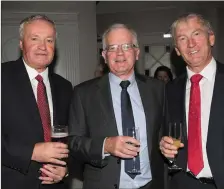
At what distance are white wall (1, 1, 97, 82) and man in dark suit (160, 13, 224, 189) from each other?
2962 mm

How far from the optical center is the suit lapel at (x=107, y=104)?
249 cm

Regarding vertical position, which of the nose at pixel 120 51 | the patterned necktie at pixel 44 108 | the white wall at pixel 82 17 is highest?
the white wall at pixel 82 17

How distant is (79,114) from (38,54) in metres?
0.55

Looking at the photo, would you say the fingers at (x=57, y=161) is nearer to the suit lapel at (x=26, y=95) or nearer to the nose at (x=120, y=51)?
the suit lapel at (x=26, y=95)

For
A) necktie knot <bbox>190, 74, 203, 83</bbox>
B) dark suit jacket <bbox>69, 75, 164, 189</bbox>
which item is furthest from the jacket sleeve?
necktie knot <bbox>190, 74, 203, 83</bbox>

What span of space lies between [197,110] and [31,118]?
4.03 ft

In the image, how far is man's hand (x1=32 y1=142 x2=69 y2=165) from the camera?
223 centimetres

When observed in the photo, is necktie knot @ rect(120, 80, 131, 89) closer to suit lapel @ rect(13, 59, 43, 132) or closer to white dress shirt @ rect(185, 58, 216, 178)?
white dress shirt @ rect(185, 58, 216, 178)

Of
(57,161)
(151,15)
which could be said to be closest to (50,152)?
(57,161)

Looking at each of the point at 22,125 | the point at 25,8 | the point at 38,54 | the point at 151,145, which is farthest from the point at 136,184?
the point at 25,8

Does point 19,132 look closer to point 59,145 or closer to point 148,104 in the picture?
point 59,145

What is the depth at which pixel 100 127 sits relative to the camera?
2.54 meters

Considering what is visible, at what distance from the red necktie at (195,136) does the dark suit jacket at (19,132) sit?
110 centimetres

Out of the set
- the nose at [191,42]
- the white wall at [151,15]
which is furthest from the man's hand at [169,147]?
the white wall at [151,15]
